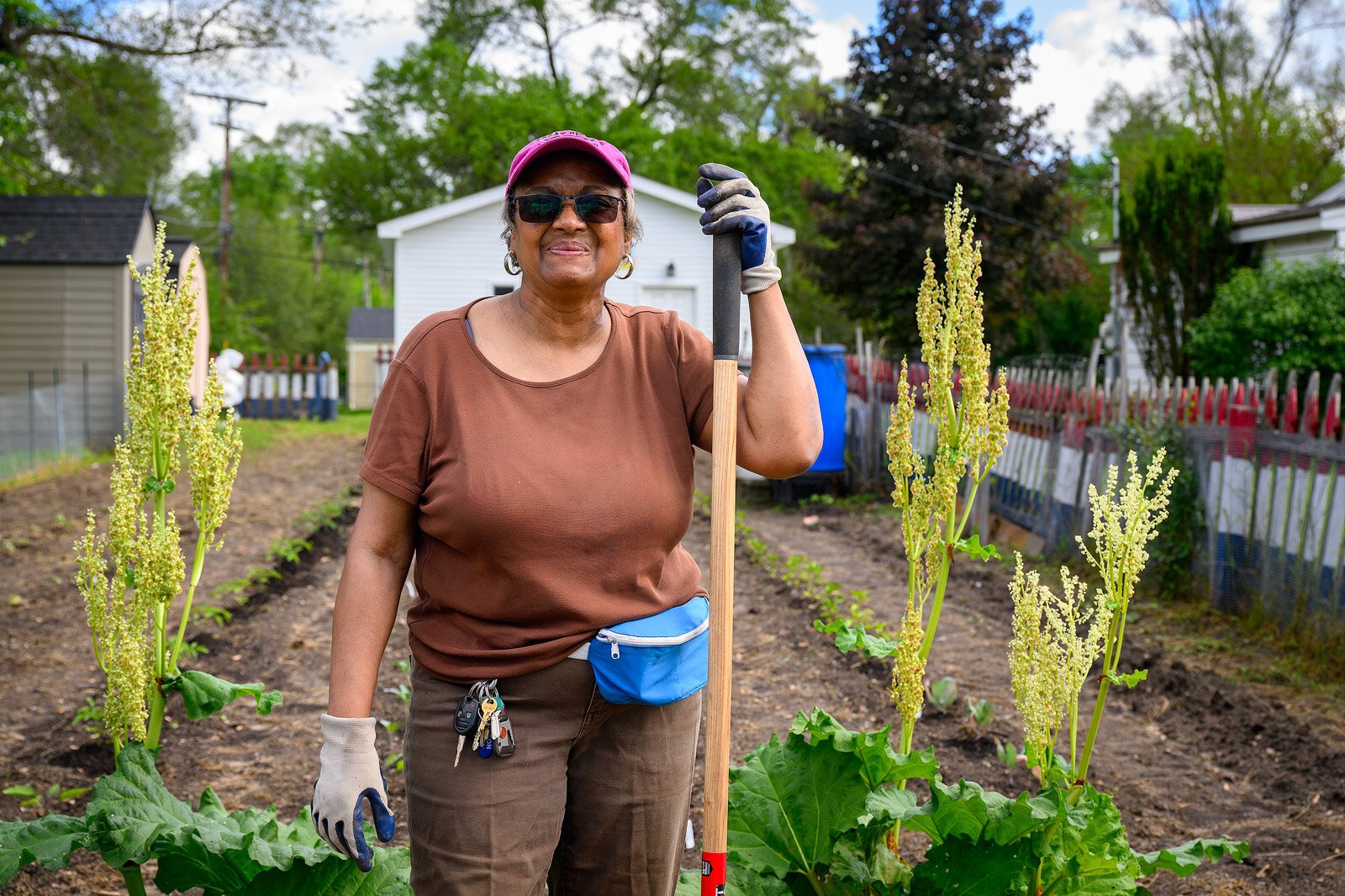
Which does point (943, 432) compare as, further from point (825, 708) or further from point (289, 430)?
point (289, 430)

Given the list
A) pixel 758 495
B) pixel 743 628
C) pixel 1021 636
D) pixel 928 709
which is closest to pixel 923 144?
pixel 758 495

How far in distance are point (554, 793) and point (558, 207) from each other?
1.16 metres

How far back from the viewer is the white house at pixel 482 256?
21.1 meters

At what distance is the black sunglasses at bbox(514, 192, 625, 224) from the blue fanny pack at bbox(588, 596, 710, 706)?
2.69 ft

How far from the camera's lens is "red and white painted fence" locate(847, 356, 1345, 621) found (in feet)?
20.2

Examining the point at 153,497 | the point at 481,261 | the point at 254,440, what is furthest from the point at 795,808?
the point at 254,440

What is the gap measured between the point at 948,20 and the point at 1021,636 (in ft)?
71.0

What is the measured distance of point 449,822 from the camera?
2164 mm

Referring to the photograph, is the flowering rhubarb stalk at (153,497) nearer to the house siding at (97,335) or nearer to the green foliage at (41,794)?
the green foliage at (41,794)

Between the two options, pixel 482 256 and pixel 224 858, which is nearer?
pixel 224 858

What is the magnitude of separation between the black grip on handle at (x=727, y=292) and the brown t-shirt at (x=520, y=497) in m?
0.21

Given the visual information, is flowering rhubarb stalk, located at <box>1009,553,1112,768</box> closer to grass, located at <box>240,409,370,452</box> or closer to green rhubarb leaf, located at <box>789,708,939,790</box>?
green rhubarb leaf, located at <box>789,708,939,790</box>

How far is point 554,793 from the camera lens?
2.24 m

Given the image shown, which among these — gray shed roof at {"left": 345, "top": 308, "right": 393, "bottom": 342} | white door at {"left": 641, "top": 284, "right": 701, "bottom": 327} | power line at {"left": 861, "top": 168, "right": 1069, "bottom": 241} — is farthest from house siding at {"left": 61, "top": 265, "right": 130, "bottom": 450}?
gray shed roof at {"left": 345, "top": 308, "right": 393, "bottom": 342}
